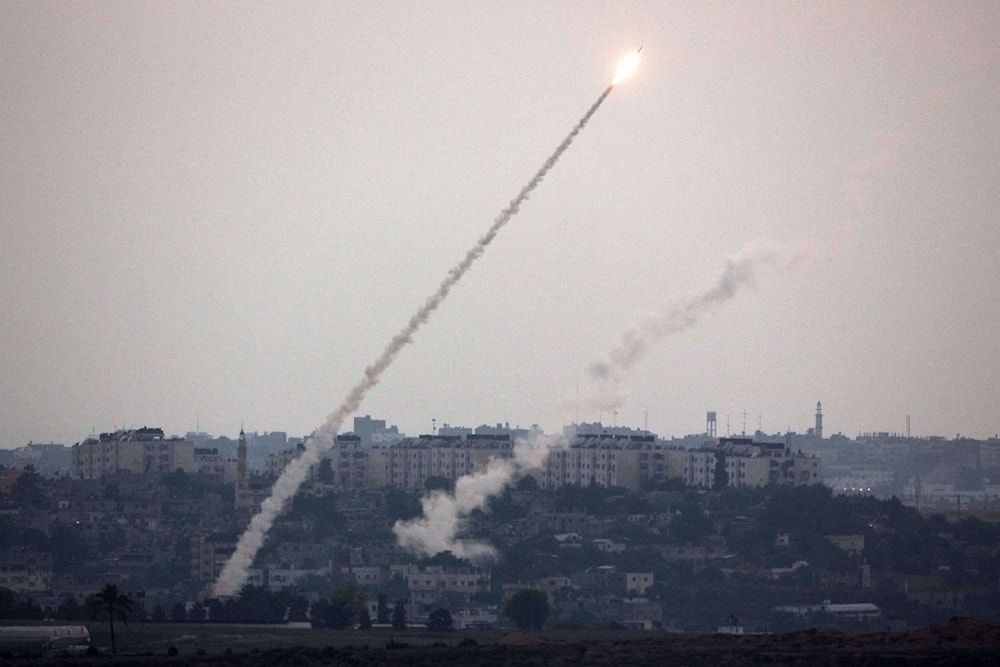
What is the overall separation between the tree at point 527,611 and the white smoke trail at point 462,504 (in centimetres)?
2222

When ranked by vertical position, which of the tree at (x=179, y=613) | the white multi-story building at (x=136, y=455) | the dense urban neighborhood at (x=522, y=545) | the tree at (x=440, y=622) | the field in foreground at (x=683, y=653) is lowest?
the field in foreground at (x=683, y=653)

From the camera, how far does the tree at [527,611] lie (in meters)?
92.8

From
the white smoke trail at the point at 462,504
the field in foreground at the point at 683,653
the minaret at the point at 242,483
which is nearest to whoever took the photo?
the field in foreground at the point at 683,653

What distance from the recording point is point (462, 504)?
133125 mm

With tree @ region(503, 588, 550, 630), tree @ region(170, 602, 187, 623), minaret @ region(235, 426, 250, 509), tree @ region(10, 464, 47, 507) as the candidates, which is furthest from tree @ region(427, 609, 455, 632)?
tree @ region(10, 464, 47, 507)

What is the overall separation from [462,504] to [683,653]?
7113 centimetres

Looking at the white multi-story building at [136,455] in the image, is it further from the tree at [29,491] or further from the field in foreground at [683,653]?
the field in foreground at [683,653]

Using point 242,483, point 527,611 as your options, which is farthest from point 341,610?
point 242,483

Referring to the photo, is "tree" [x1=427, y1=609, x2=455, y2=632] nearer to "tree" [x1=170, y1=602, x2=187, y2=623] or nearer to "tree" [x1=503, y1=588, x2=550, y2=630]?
"tree" [x1=503, y1=588, x2=550, y2=630]

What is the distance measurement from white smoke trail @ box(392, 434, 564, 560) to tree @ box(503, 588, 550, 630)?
22.2 metres

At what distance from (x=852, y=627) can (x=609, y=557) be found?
22.4 metres

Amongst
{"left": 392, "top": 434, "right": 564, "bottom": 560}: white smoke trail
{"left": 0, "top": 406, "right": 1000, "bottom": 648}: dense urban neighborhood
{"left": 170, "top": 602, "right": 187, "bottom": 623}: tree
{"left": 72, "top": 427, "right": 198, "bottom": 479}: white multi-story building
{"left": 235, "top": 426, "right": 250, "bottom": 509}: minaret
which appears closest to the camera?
{"left": 170, "top": 602, "right": 187, "bottom": 623}: tree

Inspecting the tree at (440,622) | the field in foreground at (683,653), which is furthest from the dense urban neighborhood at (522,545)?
the field in foreground at (683,653)

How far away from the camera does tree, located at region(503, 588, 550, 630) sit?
92750 millimetres
